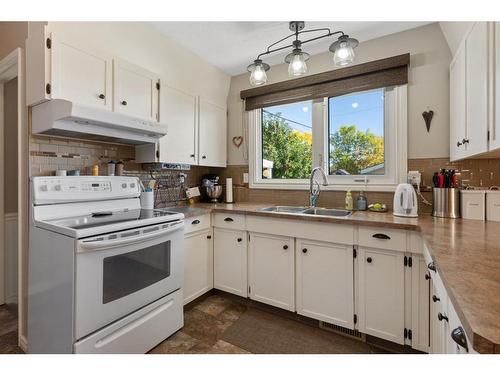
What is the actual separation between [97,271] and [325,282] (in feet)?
4.99

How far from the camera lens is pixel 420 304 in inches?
62.5

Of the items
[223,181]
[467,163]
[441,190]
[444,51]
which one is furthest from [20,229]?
[444,51]

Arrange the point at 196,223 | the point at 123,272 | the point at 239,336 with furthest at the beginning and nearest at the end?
the point at 196,223 < the point at 239,336 < the point at 123,272

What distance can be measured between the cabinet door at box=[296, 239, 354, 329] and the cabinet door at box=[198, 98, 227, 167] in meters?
1.38

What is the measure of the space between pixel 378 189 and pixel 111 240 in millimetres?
2123

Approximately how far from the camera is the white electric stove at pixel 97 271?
1.33 m

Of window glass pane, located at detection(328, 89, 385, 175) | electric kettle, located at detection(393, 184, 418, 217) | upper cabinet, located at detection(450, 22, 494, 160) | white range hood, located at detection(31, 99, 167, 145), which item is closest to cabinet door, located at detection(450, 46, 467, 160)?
upper cabinet, located at detection(450, 22, 494, 160)

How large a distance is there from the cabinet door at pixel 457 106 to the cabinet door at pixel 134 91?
2270 mm

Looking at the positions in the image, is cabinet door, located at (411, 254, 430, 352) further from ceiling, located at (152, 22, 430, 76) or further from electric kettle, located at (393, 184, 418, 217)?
ceiling, located at (152, 22, 430, 76)

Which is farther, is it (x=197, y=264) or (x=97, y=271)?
(x=197, y=264)

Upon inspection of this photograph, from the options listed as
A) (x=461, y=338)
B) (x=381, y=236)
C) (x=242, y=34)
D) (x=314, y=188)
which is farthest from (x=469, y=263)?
(x=242, y=34)

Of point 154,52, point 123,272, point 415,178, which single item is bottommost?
point 123,272

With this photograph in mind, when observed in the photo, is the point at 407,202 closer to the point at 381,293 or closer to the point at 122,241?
the point at 381,293

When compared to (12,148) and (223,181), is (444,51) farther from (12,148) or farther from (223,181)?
(12,148)
